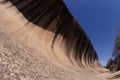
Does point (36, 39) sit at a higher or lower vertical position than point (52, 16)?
lower

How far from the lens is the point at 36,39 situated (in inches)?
423

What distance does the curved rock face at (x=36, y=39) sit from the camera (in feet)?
17.8

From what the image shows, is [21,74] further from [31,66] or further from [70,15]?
[70,15]

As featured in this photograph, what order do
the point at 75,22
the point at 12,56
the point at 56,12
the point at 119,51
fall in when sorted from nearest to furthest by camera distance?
the point at 12,56 < the point at 56,12 < the point at 75,22 < the point at 119,51

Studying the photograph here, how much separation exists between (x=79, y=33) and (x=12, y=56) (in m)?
13.8

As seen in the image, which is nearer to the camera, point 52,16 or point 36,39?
point 36,39

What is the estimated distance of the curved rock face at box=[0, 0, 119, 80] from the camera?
5.43 m

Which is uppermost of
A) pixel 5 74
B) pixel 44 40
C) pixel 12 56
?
pixel 44 40

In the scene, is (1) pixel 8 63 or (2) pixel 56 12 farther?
(2) pixel 56 12

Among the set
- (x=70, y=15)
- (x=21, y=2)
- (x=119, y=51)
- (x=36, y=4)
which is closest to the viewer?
(x=21, y=2)

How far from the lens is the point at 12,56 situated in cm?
569

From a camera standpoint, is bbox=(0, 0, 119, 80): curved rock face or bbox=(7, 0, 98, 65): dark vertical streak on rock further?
bbox=(7, 0, 98, 65): dark vertical streak on rock

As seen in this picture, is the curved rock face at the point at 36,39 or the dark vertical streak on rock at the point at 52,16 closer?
the curved rock face at the point at 36,39

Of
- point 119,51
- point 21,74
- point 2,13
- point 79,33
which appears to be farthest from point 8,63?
point 119,51
